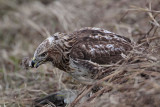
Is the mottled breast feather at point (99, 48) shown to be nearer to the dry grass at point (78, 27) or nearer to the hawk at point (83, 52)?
the hawk at point (83, 52)

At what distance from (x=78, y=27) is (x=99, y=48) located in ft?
10.5

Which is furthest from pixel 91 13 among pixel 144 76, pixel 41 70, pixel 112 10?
pixel 144 76

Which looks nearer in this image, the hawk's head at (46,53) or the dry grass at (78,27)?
the dry grass at (78,27)

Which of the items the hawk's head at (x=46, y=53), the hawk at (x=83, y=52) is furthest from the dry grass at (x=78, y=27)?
the hawk's head at (x=46, y=53)

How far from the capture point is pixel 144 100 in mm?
2965

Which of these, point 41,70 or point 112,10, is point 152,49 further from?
point 112,10

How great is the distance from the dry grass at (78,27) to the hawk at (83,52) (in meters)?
0.23

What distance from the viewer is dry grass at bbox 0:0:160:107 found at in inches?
128

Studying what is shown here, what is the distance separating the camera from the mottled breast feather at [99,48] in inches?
157

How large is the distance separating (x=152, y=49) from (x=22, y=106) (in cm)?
218

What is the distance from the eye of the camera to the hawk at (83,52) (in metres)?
3.95

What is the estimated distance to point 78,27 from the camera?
282 inches

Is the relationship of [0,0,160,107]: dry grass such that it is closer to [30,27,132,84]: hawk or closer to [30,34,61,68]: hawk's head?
[30,27,132,84]: hawk

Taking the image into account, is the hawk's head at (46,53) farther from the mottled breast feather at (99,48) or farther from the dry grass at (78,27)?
the dry grass at (78,27)
